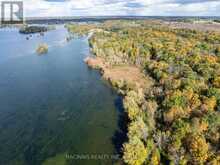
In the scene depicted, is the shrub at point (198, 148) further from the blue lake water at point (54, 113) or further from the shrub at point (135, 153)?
the blue lake water at point (54, 113)

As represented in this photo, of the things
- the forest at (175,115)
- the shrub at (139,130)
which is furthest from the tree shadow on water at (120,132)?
the shrub at (139,130)

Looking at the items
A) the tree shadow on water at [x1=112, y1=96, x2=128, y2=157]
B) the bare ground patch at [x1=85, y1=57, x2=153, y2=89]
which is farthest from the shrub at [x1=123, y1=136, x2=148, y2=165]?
the bare ground patch at [x1=85, y1=57, x2=153, y2=89]

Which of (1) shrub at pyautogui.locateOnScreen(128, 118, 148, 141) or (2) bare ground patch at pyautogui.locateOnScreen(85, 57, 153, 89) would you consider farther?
(2) bare ground patch at pyautogui.locateOnScreen(85, 57, 153, 89)

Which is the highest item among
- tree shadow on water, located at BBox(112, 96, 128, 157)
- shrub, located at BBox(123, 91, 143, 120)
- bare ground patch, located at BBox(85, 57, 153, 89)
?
bare ground patch, located at BBox(85, 57, 153, 89)

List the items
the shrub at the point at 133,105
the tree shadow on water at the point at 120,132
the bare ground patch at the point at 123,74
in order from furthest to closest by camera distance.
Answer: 1. the bare ground patch at the point at 123,74
2. the shrub at the point at 133,105
3. the tree shadow on water at the point at 120,132

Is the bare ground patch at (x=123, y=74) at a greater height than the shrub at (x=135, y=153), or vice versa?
the bare ground patch at (x=123, y=74)

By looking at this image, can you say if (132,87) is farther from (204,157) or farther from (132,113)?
(204,157)

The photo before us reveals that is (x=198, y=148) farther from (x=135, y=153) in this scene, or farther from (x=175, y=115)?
(x=175, y=115)

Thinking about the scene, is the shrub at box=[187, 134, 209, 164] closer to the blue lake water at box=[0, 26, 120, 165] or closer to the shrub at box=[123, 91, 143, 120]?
the blue lake water at box=[0, 26, 120, 165]

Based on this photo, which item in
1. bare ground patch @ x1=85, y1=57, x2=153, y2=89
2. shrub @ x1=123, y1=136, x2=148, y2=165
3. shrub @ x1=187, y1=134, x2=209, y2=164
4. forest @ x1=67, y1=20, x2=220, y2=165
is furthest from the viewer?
bare ground patch @ x1=85, y1=57, x2=153, y2=89

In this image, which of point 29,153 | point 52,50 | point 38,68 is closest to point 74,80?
point 38,68
